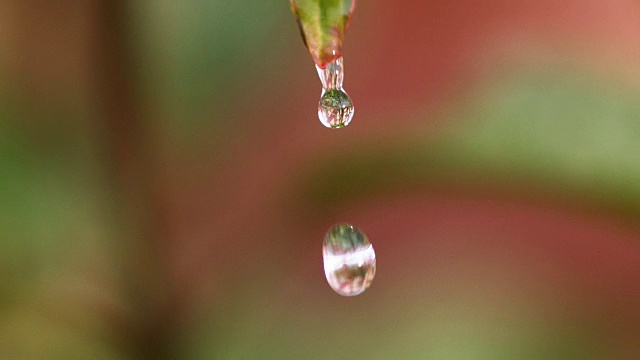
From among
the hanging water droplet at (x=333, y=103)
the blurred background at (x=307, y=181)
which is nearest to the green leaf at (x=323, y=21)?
the hanging water droplet at (x=333, y=103)

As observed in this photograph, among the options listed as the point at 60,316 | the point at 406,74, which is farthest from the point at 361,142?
the point at 60,316

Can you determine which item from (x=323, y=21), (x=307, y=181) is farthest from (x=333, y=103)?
(x=307, y=181)

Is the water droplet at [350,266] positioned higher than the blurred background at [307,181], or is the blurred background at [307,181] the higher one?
the blurred background at [307,181]

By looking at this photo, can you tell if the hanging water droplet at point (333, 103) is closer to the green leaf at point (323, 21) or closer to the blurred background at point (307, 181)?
the green leaf at point (323, 21)

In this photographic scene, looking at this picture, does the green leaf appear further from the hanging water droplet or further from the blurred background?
the blurred background

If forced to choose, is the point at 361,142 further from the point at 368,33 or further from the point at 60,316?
the point at 60,316

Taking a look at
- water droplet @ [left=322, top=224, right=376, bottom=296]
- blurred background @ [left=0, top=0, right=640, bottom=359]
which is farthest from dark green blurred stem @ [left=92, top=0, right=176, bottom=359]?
water droplet @ [left=322, top=224, right=376, bottom=296]

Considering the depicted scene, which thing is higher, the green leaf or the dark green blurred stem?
the dark green blurred stem
